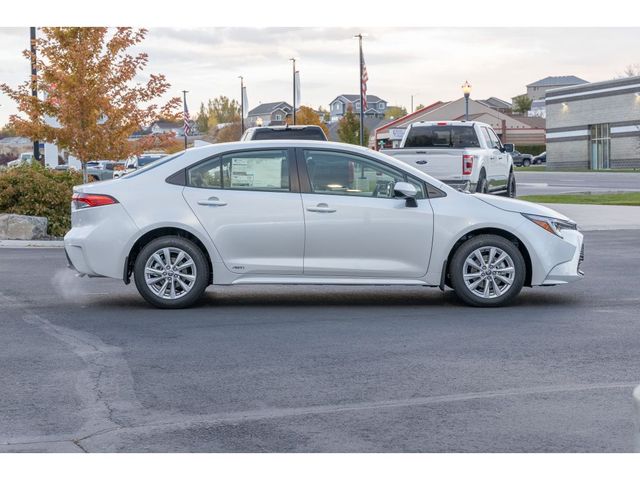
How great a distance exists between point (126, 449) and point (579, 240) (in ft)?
21.6

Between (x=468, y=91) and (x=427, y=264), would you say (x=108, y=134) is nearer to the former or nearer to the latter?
(x=427, y=264)

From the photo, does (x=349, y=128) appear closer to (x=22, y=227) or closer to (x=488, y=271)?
(x=22, y=227)

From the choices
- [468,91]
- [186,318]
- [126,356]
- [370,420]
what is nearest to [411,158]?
[186,318]

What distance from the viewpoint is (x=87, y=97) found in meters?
22.4

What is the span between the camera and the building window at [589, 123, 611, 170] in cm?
7356

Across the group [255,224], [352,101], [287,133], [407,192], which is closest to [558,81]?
[352,101]

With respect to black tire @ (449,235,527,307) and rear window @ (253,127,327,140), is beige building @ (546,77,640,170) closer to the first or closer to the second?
rear window @ (253,127,327,140)

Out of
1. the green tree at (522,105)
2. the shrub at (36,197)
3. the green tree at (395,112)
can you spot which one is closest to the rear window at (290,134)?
the shrub at (36,197)

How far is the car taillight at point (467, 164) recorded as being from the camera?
831 inches

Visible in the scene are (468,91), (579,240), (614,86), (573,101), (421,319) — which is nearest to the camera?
(421,319)

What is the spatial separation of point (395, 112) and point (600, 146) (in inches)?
4159

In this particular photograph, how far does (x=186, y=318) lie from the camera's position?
32.8ft

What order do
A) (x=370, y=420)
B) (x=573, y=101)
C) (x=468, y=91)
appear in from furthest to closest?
(x=573, y=101)
(x=468, y=91)
(x=370, y=420)

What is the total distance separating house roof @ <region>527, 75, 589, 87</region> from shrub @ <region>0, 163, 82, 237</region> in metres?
171
